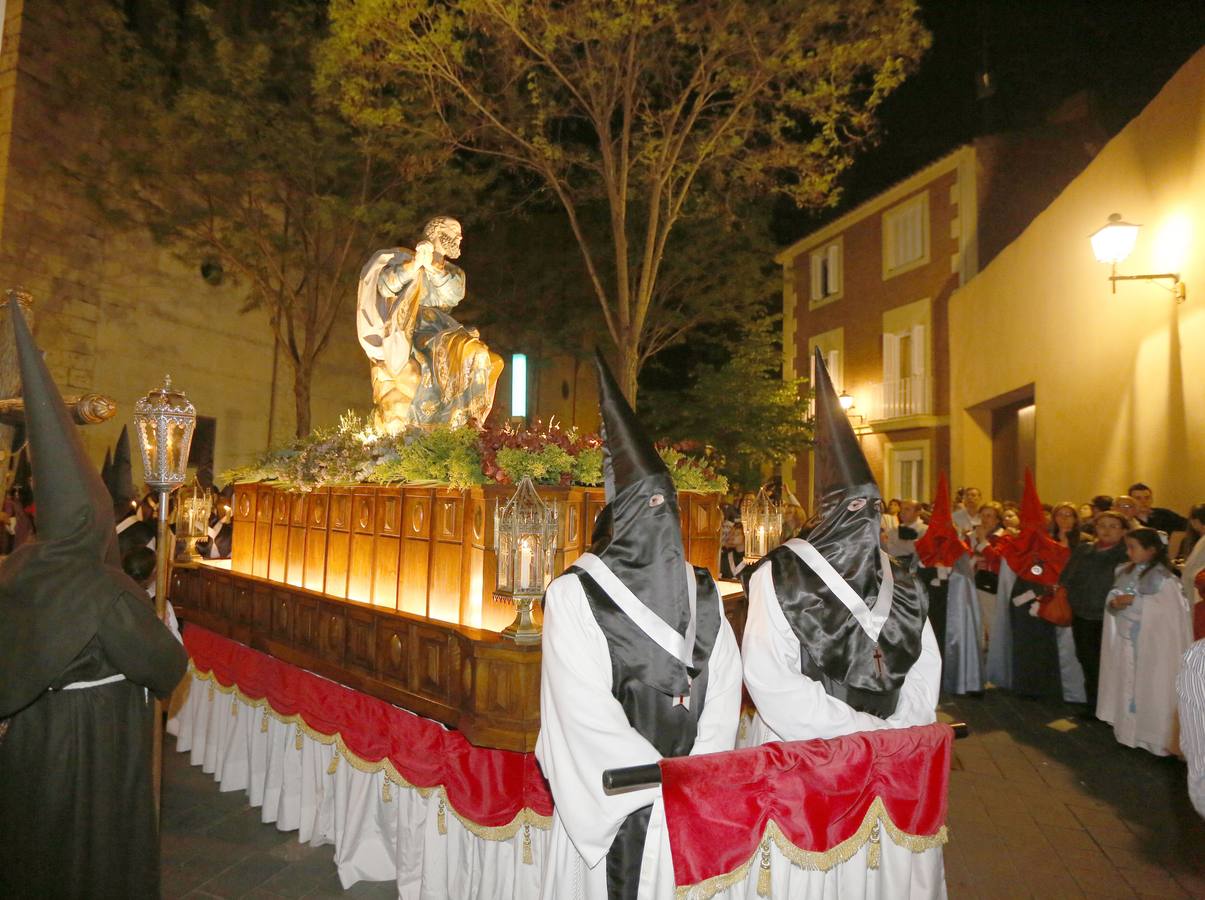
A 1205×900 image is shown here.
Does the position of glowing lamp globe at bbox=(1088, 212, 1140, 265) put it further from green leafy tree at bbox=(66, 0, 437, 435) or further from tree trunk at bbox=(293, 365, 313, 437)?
tree trunk at bbox=(293, 365, 313, 437)

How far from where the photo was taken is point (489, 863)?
3805 millimetres

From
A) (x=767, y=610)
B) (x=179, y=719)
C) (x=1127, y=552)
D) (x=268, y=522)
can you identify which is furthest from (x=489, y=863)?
(x=1127, y=552)

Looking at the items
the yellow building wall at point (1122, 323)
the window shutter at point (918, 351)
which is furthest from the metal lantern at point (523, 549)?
the window shutter at point (918, 351)

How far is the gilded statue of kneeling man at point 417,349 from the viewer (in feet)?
21.1

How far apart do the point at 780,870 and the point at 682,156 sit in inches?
439

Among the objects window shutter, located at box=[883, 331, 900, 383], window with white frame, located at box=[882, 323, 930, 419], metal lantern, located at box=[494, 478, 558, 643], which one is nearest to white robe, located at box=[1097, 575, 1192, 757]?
metal lantern, located at box=[494, 478, 558, 643]

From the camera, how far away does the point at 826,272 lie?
21922 mm

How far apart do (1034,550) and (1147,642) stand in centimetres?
162

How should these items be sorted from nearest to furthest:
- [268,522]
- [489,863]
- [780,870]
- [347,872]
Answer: [780,870]
[489,863]
[347,872]
[268,522]

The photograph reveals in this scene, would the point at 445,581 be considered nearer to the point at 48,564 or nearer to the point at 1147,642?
the point at 48,564

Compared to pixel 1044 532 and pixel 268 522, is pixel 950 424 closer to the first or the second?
pixel 1044 532

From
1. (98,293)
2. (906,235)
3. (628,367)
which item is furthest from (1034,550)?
(98,293)

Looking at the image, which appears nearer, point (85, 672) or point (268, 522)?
point (85, 672)

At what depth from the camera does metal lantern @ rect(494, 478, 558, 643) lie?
12.4 ft
